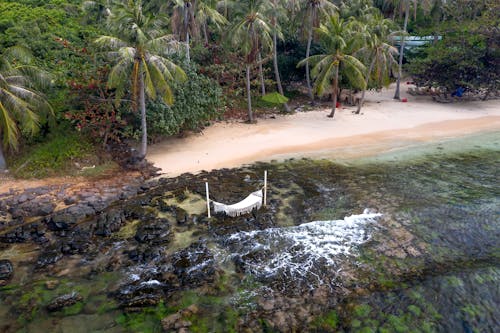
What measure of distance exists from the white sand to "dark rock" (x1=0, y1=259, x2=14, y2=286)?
30.8ft

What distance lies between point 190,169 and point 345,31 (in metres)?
16.8

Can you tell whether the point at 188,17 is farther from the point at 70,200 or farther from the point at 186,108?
the point at 70,200

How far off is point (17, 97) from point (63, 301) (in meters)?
11.4

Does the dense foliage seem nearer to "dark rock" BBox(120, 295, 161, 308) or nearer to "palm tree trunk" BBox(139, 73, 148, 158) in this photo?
"palm tree trunk" BBox(139, 73, 148, 158)

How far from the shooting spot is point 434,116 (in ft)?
107

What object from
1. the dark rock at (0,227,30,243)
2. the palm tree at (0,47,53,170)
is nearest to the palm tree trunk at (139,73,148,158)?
the palm tree at (0,47,53,170)

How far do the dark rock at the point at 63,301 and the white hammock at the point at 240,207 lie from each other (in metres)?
6.55

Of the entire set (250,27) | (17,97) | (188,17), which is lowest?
(17,97)

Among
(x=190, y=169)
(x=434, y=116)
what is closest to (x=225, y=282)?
(x=190, y=169)

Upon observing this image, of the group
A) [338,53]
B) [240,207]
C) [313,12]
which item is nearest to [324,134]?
[338,53]

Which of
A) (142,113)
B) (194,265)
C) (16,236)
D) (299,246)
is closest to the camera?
(194,265)

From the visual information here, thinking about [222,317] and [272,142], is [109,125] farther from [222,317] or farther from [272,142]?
[222,317]

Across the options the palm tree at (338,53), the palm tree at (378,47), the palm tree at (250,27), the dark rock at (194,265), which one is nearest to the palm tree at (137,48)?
the palm tree at (250,27)

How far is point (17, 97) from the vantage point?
1772 cm
